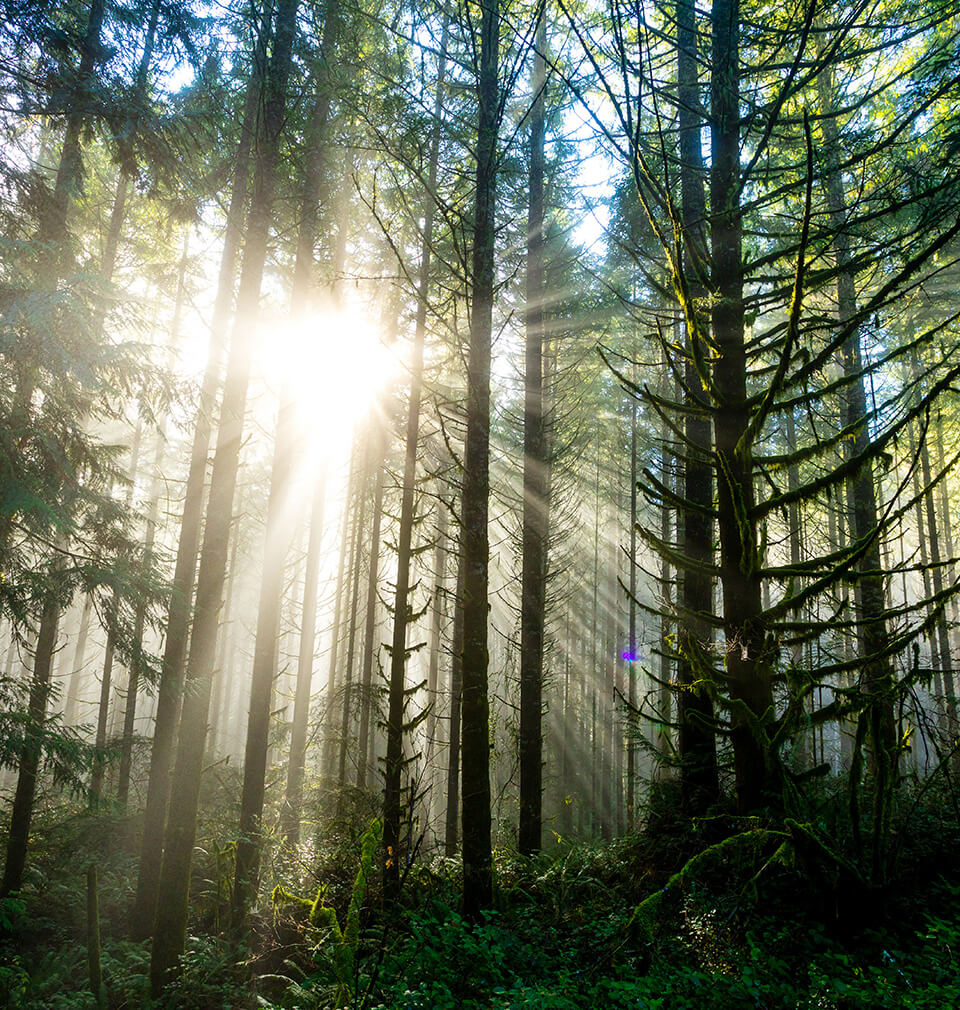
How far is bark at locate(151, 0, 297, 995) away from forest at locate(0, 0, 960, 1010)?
45mm

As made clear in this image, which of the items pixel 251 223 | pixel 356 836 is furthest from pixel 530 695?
pixel 251 223

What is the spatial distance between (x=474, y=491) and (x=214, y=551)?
3833 mm

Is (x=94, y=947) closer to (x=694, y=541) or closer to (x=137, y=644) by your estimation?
(x=137, y=644)

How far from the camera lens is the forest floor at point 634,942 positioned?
10.8 feet

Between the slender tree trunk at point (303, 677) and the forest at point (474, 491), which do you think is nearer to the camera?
the forest at point (474, 491)

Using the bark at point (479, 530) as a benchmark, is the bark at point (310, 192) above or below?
above

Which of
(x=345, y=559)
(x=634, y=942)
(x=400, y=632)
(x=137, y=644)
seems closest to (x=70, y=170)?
(x=137, y=644)

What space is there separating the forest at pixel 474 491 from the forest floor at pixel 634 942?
0.04 m

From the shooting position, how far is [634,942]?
3939 mm

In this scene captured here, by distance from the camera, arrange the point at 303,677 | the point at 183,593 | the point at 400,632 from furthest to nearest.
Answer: the point at 303,677, the point at 400,632, the point at 183,593

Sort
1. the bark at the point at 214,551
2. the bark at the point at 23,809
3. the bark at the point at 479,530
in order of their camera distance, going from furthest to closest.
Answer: the bark at the point at 23,809
the bark at the point at 214,551
the bark at the point at 479,530

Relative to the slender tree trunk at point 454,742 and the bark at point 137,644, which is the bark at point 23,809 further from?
the slender tree trunk at point 454,742

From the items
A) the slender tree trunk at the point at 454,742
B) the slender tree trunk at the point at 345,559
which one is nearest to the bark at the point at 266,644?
the slender tree trunk at the point at 454,742

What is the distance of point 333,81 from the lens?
305 inches
